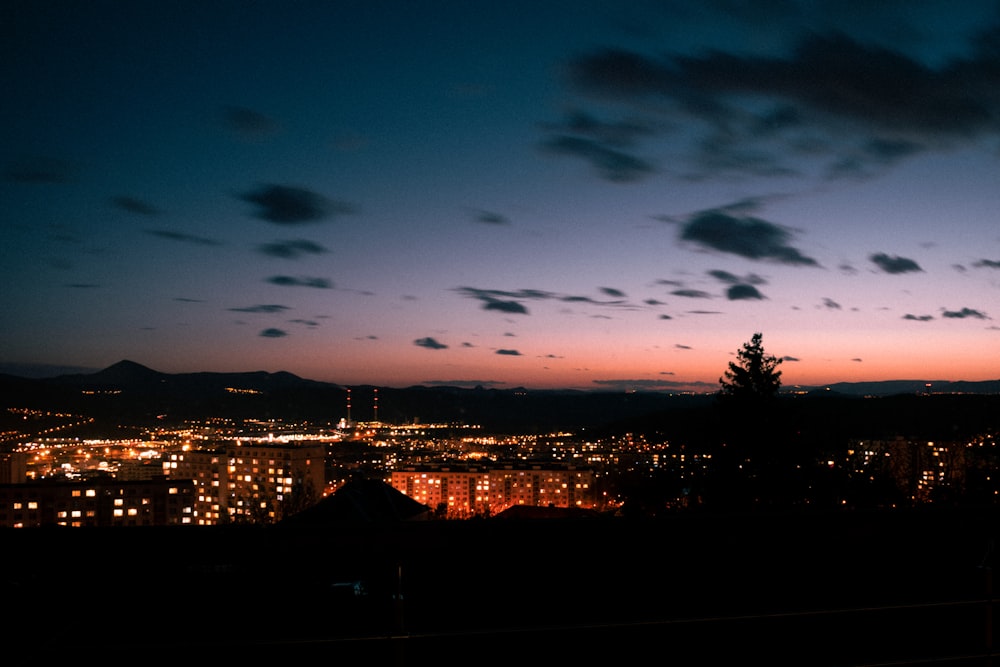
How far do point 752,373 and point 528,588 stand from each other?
28.3 ft

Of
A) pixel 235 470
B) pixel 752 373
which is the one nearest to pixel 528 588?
pixel 752 373

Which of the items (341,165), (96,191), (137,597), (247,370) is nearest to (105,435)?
(247,370)

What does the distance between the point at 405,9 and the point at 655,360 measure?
93.0 ft

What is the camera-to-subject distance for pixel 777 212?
51.9ft

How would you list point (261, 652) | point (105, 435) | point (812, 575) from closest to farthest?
point (261, 652) < point (812, 575) < point (105, 435)

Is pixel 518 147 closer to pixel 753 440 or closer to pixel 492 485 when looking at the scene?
pixel 753 440

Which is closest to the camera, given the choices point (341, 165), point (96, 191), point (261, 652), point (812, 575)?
point (261, 652)

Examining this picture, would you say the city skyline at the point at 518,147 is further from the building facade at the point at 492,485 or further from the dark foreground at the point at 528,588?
the building facade at the point at 492,485

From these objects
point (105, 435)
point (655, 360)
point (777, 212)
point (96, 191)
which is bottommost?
point (105, 435)

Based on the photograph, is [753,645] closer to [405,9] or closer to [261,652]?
[261,652]

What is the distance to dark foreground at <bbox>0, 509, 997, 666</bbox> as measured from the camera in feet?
8.02

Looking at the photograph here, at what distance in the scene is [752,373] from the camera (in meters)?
10.6

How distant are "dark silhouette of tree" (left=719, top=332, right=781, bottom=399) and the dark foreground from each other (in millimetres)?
7510

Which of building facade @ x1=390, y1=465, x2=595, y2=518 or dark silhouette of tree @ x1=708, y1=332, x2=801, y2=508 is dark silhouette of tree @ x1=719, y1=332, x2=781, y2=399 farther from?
building facade @ x1=390, y1=465, x2=595, y2=518
